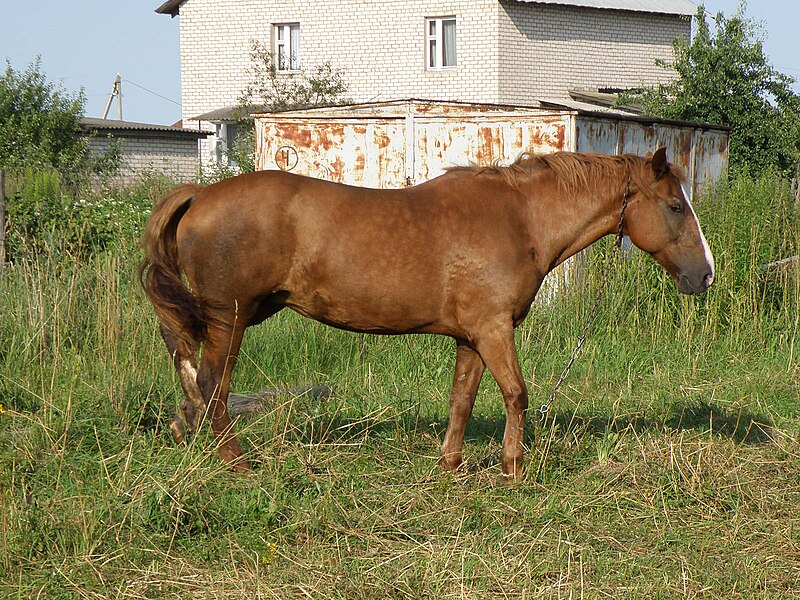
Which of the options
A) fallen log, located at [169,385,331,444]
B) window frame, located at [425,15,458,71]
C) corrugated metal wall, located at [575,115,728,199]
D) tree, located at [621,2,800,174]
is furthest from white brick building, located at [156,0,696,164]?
fallen log, located at [169,385,331,444]

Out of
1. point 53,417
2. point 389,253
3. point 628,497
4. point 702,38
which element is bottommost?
point 628,497

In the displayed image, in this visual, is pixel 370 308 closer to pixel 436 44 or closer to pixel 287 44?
pixel 436 44

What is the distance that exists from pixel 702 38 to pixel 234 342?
15.7 meters

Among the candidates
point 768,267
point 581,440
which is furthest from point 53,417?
point 768,267

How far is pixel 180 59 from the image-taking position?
34406 millimetres

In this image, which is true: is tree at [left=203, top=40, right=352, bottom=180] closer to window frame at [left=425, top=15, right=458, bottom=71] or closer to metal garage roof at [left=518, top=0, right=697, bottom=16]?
window frame at [left=425, top=15, right=458, bottom=71]

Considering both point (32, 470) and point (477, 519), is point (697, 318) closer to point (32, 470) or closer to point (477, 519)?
point (477, 519)

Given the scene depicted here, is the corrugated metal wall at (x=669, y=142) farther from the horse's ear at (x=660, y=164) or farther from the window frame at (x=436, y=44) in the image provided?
the window frame at (x=436, y=44)

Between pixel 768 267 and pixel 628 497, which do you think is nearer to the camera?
pixel 628 497

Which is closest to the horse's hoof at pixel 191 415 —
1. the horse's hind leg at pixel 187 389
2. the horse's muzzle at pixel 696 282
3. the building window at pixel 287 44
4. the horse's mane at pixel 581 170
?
the horse's hind leg at pixel 187 389

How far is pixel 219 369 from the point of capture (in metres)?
5.64

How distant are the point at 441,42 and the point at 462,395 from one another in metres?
26.1

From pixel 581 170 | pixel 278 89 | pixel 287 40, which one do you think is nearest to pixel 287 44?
pixel 287 40

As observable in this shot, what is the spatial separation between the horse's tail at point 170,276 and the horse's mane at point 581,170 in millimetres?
1565
